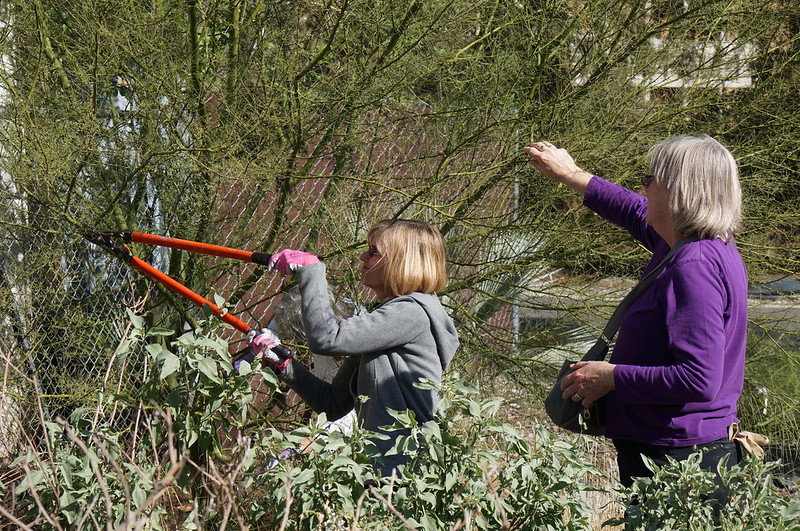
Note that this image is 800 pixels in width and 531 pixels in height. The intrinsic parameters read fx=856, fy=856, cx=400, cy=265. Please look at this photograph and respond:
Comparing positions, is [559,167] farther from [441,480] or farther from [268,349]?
[441,480]

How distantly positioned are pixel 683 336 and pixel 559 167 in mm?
970

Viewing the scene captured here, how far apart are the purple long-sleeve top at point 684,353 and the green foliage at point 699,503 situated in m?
0.22

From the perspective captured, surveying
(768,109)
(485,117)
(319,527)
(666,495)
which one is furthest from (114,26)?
(768,109)

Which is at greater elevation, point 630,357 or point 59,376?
point 630,357

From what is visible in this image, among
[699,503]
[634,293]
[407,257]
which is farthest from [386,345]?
[699,503]

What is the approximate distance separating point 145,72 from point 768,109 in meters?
3.22

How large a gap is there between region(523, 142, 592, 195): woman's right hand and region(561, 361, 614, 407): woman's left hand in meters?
0.77

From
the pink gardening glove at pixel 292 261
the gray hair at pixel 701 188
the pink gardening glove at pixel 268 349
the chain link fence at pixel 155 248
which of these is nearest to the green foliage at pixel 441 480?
the pink gardening glove at pixel 268 349

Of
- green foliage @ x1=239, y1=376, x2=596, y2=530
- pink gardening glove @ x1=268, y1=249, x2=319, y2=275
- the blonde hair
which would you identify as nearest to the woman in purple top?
green foliage @ x1=239, y1=376, x2=596, y2=530

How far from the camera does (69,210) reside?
351 centimetres

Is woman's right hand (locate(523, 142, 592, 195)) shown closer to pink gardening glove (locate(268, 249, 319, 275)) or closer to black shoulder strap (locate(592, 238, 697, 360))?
black shoulder strap (locate(592, 238, 697, 360))

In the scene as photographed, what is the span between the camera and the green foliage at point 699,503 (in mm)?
1964

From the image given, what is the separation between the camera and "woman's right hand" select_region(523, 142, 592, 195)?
2936 millimetres

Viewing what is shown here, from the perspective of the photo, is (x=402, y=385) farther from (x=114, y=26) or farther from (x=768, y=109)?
(x=768, y=109)
